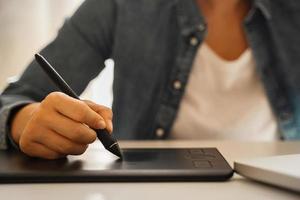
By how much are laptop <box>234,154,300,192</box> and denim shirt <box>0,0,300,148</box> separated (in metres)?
0.38

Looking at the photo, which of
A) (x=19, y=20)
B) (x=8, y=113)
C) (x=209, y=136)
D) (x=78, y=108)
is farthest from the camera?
(x=19, y=20)

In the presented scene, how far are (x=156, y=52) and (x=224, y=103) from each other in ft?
0.54

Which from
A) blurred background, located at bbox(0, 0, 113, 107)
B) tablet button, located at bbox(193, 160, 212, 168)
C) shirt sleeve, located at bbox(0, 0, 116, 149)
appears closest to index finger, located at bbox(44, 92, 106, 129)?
tablet button, located at bbox(193, 160, 212, 168)

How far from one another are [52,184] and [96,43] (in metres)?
0.50

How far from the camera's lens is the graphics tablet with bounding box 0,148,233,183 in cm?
40

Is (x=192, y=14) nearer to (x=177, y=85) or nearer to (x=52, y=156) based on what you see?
(x=177, y=85)

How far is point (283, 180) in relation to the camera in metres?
0.35

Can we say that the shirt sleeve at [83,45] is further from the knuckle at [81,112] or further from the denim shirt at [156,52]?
the knuckle at [81,112]

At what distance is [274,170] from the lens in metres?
0.36

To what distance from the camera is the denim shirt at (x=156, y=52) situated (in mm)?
805

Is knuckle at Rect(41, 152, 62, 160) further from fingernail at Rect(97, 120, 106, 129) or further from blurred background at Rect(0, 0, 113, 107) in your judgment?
blurred background at Rect(0, 0, 113, 107)

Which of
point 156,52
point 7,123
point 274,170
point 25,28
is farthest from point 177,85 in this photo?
point 25,28

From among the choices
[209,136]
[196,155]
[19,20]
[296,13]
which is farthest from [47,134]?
Result: [19,20]

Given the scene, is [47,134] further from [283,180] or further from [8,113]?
[283,180]
